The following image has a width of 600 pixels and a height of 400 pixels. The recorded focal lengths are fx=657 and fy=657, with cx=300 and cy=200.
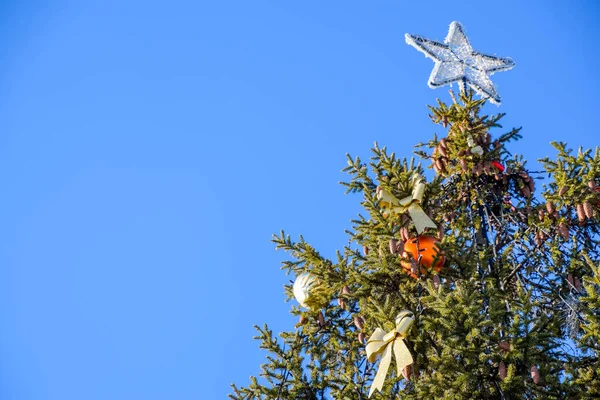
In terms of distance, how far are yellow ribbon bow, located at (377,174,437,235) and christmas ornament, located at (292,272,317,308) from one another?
1.14 metres

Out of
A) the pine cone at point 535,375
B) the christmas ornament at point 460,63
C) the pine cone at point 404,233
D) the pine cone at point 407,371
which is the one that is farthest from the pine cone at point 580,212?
the pine cone at point 407,371

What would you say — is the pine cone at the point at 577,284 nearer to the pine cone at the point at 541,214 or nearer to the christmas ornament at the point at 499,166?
the pine cone at the point at 541,214

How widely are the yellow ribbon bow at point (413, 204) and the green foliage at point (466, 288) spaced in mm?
119

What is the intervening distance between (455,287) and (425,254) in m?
0.49

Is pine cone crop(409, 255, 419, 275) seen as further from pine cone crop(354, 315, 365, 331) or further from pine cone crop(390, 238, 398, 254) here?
pine cone crop(354, 315, 365, 331)

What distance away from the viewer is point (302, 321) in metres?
6.72

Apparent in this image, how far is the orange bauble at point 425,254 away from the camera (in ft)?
19.1

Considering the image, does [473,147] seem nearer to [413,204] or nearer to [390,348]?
[413,204]

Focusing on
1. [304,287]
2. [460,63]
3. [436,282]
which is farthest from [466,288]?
[460,63]

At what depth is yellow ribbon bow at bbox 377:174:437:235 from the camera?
573 cm

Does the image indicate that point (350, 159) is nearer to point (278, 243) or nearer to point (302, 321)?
point (278, 243)

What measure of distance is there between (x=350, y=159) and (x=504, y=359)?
8.56ft

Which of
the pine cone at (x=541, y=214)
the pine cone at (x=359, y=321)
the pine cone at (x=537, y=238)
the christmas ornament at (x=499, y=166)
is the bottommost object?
the pine cone at (x=359, y=321)

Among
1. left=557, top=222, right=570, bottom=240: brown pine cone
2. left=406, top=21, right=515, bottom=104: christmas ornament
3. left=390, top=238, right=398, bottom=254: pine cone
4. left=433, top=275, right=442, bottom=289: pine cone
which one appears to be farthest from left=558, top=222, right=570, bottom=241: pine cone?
left=406, top=21, right=515, bottom=104: christmas ornament
